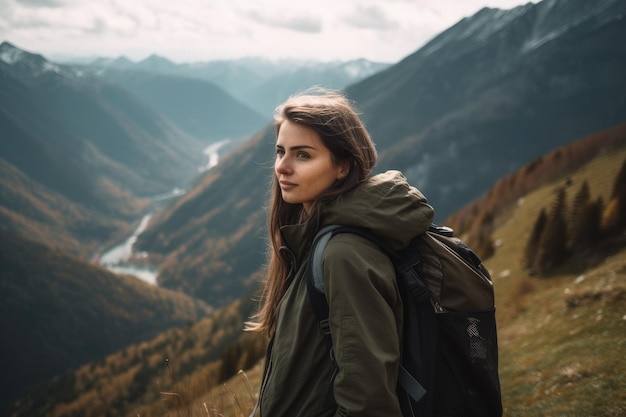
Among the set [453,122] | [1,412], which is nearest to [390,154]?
[453,122]

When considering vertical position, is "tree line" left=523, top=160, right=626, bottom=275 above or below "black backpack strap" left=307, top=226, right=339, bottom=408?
below

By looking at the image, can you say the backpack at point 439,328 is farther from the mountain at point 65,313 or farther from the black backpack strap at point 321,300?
the mountain at point 65,313

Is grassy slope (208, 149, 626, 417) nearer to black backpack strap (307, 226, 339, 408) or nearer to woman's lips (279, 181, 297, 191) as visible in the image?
black backpack strap (307, 226, 339, 408)


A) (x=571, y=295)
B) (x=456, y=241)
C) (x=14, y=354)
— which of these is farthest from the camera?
(x=14, y=354)

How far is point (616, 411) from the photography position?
480cm

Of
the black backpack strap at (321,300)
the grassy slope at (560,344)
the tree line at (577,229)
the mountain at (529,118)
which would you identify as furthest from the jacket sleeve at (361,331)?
the mountain at (529,118)

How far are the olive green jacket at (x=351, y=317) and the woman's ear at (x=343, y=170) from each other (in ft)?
1.04

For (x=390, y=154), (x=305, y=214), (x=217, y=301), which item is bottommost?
(x=217, y=301)

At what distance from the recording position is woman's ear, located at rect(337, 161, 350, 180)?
3.33 meters

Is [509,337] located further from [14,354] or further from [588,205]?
[14,354]

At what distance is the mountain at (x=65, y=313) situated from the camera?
522ft

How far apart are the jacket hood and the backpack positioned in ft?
0.23

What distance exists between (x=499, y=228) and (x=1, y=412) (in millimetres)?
130557

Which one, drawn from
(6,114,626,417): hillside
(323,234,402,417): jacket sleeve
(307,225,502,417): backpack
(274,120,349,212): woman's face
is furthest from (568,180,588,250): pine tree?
(323,234,402,417): jacket sleeve
